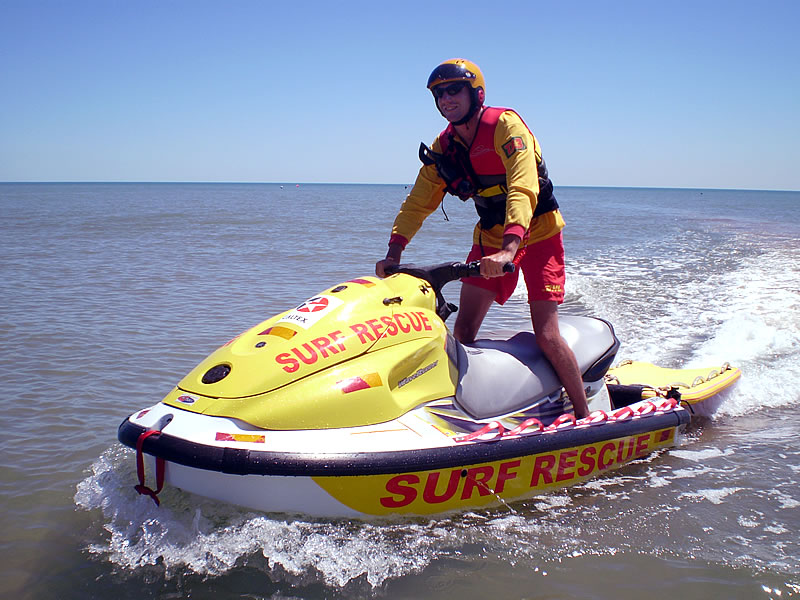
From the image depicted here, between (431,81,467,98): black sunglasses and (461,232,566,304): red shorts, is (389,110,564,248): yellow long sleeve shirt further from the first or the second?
(431,81,467,98): black sunglasses

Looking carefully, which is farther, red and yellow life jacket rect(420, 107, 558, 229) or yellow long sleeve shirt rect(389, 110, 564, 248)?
red and yellow life jacket rect(420, 107, 558, 229)

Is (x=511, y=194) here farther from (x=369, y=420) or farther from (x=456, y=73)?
(x=369, y=420)

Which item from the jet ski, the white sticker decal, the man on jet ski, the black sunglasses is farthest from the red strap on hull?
the black sunglasses

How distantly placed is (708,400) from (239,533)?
3429 millimetres

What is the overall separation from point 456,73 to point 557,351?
155 cm

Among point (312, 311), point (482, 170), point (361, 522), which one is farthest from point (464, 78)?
point (361, 522)

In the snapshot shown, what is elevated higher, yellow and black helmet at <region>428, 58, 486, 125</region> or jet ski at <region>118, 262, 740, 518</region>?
yellow and black helmet at <region>428, 58, 486, 125</region>

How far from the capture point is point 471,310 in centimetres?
375

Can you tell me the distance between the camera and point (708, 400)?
4562 millimetres

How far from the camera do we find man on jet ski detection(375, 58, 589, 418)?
313 cm

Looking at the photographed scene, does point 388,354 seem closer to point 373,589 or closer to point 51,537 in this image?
point 373,589

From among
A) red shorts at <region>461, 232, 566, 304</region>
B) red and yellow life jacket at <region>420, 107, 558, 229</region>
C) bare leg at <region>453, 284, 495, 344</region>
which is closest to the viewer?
red and yellow life jacket at <region>420, 107, 558, 229</region>

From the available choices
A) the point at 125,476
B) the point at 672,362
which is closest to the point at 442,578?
the point at 125,476

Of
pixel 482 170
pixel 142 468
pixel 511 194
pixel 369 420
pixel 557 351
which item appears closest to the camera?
pixel 142 468
